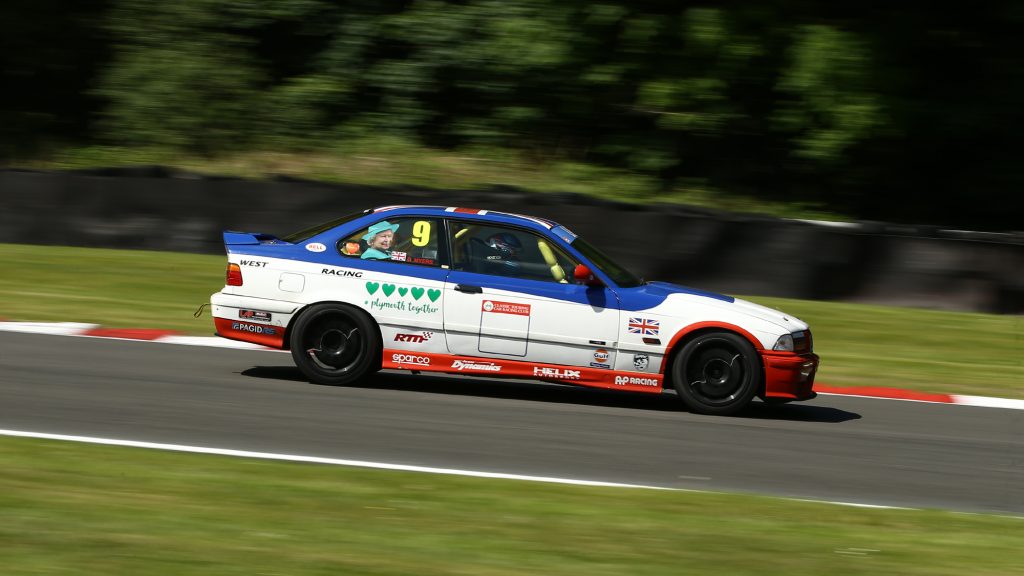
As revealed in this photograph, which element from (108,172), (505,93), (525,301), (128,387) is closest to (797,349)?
(525,301)

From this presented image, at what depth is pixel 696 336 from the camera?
27.7 ft

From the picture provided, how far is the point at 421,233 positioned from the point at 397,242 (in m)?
0.20

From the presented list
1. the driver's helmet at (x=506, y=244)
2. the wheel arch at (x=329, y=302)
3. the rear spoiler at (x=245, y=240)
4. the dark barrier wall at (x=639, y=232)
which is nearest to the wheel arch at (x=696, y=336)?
the driver's helmet at (x=506, y=244)

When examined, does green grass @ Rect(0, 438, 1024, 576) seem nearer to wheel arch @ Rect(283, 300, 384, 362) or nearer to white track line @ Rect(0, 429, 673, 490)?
white track line @ Rect(0, 429, 673, 490)

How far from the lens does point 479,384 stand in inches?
376

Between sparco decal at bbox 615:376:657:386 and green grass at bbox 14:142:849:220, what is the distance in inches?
429

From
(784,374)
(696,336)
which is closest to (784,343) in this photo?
(784,374)

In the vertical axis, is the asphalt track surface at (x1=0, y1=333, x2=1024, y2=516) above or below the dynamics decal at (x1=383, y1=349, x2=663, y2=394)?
below

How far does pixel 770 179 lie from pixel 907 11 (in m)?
3.56

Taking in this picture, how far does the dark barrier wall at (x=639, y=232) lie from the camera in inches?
550

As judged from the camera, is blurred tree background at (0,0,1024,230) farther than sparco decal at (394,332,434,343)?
Yes

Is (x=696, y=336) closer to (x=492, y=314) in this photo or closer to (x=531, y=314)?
(x=531, y=314)

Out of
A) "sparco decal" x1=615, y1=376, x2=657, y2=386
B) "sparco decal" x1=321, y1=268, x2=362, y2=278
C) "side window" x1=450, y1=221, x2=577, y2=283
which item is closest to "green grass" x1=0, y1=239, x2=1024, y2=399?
"sparco decal" x1=615, y1=376, x2=657, y2=386

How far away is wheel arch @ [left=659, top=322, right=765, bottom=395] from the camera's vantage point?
27.5 feet
